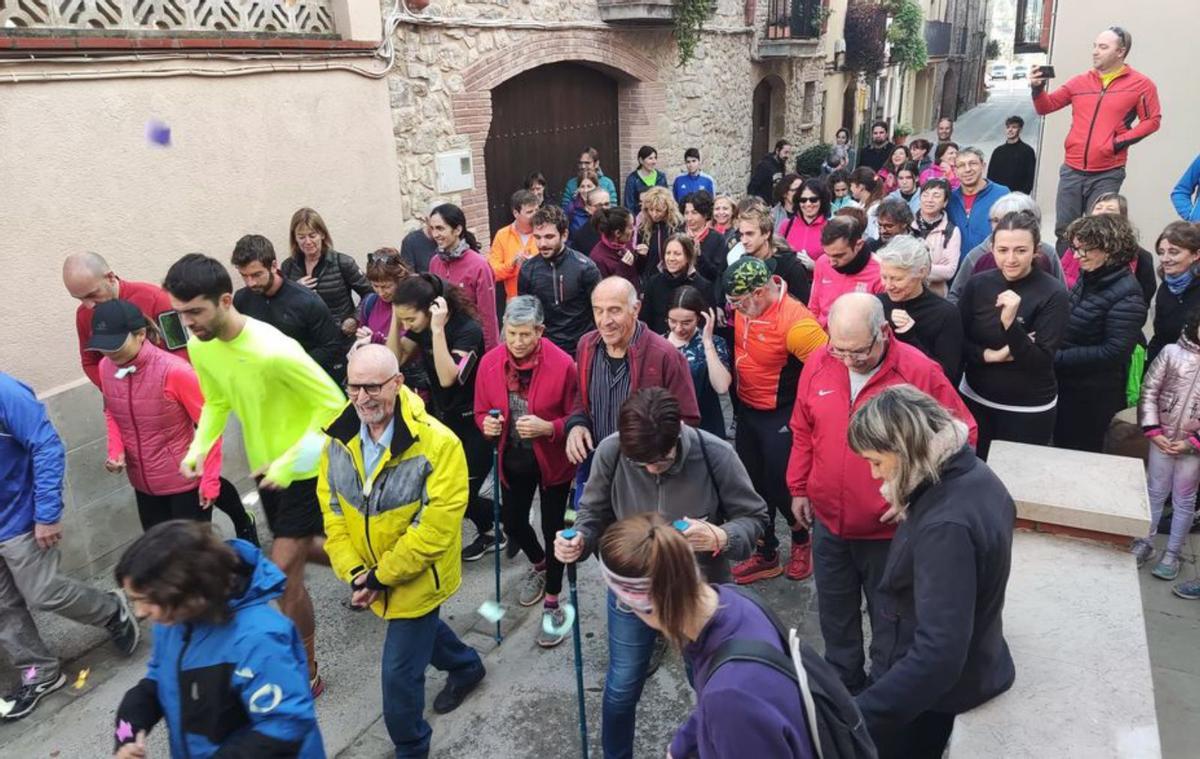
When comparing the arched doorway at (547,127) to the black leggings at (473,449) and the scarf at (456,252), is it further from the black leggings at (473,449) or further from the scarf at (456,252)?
the black leggings at (473,449)

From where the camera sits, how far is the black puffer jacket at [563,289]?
19.3ft

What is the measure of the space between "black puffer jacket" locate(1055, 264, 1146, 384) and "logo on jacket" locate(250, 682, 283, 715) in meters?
4.19

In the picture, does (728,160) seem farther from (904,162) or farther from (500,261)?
(500,261)

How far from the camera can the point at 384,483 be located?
A: 3.33 m

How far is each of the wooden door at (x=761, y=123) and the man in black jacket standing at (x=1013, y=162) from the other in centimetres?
600

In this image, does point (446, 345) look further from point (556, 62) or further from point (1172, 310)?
point (556, 62)

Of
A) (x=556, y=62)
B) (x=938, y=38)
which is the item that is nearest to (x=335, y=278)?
(x=556, y=62)

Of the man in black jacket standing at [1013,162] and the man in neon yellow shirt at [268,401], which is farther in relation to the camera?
the man in black jacket standing at [1013,162]

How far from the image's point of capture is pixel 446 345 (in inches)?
188

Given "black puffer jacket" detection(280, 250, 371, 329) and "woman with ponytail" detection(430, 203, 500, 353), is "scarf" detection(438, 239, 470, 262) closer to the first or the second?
"woman with ponytail" detection(430, 203, 500, 353)

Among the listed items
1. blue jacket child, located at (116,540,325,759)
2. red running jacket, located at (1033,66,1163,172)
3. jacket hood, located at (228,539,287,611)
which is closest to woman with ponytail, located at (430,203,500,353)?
jacket hood, located at (228,539,287,611)

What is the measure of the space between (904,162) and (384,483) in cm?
995

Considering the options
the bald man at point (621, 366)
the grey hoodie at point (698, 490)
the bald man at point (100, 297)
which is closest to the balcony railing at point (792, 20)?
the bald man at point (100, 297)

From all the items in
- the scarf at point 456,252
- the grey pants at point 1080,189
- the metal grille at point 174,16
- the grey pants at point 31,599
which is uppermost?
the metal grille at point 174,16
